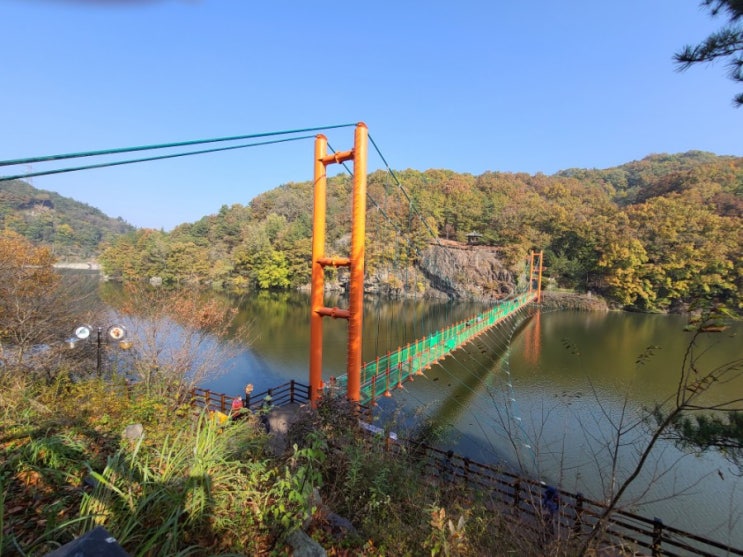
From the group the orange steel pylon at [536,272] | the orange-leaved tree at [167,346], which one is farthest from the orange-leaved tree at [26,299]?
the orange steel pylon at [536,272]

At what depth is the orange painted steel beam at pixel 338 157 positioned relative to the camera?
13.6 feet

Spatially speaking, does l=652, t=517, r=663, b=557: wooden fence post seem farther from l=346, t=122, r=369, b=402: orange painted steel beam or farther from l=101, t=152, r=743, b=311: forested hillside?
l=101, t=152, r=743, b=311: forested hillside

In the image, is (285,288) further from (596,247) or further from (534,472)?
(534,472)

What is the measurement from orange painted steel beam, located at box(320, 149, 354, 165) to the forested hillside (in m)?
8.90

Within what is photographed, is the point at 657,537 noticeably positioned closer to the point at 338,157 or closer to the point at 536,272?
the point at 338,157

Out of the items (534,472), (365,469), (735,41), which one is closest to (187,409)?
(365,469)

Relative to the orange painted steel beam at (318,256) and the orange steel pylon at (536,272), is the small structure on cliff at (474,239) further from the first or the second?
the orange painted steel beam at (318,256)

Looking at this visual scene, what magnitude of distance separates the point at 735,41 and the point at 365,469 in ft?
11.0

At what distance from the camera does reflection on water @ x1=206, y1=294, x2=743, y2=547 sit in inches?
152

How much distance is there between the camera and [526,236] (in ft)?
81.1

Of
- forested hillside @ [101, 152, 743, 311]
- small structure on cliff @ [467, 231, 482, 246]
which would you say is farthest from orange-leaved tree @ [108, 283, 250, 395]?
small structure on cliff @ [467, 231, 482, 246]

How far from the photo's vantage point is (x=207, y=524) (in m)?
1.32

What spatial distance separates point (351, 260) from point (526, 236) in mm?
23647

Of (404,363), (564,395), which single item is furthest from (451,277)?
(564,395)
